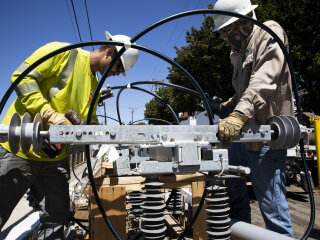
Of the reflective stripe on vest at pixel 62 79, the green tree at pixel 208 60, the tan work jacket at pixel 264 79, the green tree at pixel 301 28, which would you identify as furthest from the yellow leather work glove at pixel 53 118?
the green tree at pixel 208 60

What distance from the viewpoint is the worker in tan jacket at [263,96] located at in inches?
67.3

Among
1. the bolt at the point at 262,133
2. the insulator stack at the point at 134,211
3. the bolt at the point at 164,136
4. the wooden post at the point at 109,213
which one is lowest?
the insulator stack at the point at 134,211

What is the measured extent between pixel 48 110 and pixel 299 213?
16.8 ft

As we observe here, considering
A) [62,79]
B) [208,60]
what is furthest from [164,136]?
[208,60]

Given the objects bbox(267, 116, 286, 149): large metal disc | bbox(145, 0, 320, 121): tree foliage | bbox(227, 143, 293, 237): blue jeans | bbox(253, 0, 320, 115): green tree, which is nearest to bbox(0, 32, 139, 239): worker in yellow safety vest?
bbox(267, 116, 286, 149): large metal disc

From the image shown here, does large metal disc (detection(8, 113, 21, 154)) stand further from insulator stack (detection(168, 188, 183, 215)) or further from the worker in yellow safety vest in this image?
insulator stack (detection(168, 188, 183, 215))

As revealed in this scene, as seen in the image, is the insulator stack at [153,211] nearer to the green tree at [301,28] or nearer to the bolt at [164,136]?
the bolt at [164,136]

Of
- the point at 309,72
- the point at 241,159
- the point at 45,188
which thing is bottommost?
the point at 45,188

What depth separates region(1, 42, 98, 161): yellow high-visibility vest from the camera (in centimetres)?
189

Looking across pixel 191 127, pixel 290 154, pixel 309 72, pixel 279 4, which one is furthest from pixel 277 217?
pixel 279 4

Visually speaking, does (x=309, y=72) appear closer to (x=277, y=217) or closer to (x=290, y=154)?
(x=290, y=154)

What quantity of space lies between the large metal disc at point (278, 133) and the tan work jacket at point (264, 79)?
21 centimetres

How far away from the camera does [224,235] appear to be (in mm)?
1312

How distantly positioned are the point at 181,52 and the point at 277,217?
56.6 ft
